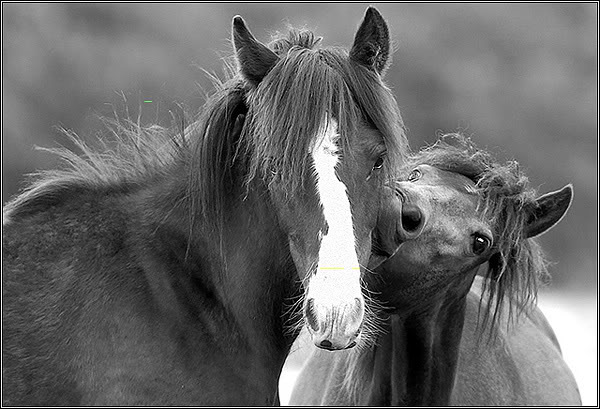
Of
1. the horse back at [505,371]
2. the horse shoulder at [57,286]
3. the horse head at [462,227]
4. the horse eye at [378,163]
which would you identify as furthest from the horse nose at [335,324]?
the horse back at [505,371]

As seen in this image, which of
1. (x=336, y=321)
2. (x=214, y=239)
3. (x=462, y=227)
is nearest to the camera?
(x=336, y=321)

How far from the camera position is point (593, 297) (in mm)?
15102

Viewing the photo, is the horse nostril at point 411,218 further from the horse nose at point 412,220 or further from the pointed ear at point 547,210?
the pointed ear at point 547,210

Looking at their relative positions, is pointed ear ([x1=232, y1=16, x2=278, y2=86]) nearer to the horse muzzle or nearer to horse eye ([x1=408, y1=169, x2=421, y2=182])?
the horse muzzle

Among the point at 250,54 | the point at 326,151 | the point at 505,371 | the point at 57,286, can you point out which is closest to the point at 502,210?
the point at 505,371

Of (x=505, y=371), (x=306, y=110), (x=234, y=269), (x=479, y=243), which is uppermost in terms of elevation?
(x=306, y=110)

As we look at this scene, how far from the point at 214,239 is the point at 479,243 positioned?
54.6 inches

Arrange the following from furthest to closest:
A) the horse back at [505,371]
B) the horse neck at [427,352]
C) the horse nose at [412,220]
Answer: the horse back at [505,371] → the horse neck at [427,352] → the horse nose at [412,220]

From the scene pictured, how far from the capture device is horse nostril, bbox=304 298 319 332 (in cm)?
290

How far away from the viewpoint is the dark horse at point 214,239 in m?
3.11

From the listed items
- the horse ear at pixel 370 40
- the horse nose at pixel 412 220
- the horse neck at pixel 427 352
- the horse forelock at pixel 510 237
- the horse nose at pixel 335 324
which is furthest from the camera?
the horse neck at pixel 427 352

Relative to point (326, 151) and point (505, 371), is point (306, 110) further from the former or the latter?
point (505, 371)

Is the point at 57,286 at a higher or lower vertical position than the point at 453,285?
lower

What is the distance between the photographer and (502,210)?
4.31 meters
